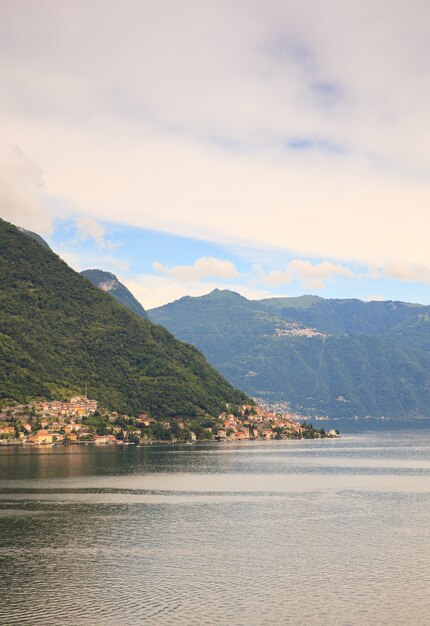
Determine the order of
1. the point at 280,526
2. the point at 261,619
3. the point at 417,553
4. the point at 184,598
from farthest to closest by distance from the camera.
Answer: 1. the point at 280,526
2. the point at 417,553
3. the point at 184,598
4. the point at 261,619

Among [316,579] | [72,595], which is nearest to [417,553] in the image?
[316,579]

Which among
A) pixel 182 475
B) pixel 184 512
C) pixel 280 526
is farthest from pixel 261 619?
pixel 182 475

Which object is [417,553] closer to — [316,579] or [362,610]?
[316,579]

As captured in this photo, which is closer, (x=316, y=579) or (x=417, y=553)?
(x=316, y=579)

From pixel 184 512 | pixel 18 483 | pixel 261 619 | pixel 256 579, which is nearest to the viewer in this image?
pixel 261 619

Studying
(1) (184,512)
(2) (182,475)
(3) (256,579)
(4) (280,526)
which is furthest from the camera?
(2) (182,475)

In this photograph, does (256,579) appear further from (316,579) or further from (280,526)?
(280,526)
